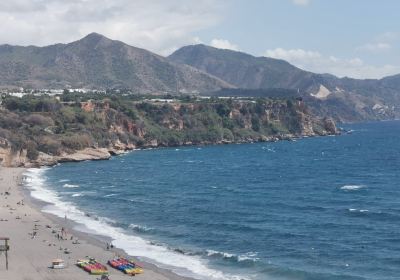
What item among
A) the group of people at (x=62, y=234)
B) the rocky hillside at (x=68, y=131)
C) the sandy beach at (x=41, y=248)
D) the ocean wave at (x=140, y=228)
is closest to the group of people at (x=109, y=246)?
the sandy beach at (x=41, y=248)

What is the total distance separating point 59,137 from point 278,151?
62.2 meters

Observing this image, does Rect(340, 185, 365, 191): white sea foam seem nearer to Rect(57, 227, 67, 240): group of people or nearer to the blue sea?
the blue sea

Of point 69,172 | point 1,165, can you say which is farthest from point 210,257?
point 1,165

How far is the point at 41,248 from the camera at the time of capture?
63.1 m

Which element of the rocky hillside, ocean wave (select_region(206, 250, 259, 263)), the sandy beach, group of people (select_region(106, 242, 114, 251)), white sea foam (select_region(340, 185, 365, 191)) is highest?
the rocky hillside

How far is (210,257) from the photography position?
58531 mm

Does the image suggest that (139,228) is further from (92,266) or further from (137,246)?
(92,266)

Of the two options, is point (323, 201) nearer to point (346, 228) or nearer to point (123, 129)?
point (346, 228)

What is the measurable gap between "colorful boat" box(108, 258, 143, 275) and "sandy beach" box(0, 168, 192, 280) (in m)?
0.54

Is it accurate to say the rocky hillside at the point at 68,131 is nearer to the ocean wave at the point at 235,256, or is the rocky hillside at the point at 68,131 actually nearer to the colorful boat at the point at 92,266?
the colorful boat at the point at 92,266

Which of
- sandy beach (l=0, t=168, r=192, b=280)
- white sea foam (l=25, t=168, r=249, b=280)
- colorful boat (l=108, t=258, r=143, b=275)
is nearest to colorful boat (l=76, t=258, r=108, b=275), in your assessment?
sandy beach (l=0, t=168, r=192, b=280)

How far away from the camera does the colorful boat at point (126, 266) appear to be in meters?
53.2

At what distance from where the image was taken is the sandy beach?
52.7 m

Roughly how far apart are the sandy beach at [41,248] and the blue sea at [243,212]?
8.00 feet
